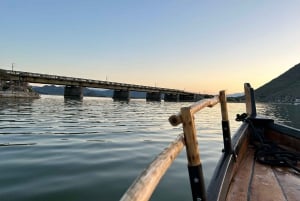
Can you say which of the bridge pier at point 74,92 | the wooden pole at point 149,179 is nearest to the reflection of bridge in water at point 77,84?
the bridge pier at point 74,92

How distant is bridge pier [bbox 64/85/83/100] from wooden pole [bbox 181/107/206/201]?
3239 inches

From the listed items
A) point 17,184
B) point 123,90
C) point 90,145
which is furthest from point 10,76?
point 17,184

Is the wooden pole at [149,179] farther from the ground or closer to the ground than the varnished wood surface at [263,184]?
farther from the ground

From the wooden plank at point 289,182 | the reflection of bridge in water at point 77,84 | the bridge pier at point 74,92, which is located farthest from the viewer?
the bridge pier at point 74,92

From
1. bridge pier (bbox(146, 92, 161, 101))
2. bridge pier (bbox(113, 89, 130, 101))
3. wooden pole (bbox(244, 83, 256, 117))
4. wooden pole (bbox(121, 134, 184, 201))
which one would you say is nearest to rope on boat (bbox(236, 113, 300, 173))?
wooden pole (bbox(244, 83, 256, 117))

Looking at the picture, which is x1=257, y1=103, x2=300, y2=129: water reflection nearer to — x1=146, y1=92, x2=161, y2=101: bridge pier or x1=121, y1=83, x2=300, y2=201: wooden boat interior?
x1=121, y1=83, x2=300, y2=201: wooden boat interior

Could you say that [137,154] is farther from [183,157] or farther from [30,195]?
[30,195]

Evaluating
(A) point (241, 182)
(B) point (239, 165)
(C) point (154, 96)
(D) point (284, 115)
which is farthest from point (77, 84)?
(A) point (241, 182)

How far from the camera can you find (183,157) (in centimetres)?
892

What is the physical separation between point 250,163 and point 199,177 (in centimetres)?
346

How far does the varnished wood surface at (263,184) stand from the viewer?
3977 mm

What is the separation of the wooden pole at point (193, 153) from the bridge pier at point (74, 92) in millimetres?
82282

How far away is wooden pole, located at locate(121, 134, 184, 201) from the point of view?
1457 mm

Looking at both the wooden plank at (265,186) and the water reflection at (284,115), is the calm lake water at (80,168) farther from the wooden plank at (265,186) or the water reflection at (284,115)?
the water reflection at (284,115)
